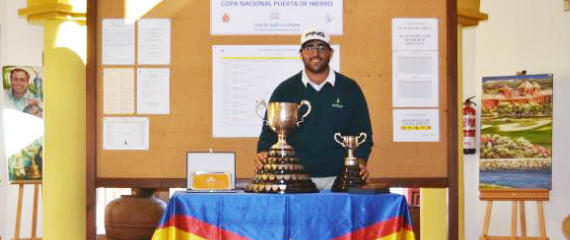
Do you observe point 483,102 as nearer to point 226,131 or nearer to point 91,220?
point 226,131

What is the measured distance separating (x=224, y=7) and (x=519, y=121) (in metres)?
4.18

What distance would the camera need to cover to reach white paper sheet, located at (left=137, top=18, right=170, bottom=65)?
4.76m

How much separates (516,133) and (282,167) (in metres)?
4.63

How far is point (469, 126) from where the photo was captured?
27.9 feet

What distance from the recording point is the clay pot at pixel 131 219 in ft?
16.5

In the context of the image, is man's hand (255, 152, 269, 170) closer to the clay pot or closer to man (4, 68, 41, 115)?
the clay pot

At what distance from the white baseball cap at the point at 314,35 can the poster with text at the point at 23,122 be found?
4049 millimetres

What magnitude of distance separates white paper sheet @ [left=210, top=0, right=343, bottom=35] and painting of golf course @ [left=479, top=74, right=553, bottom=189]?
371 centimetres

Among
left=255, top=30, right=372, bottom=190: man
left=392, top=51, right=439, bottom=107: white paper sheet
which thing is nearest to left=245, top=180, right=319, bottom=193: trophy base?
left=255, top=30, right=372, bottom=190: man

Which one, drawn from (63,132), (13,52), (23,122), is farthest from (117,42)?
(13,52)

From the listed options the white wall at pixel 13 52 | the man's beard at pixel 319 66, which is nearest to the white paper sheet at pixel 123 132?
the man's beard at pixel 319 66

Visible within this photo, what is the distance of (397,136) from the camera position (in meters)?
4.79

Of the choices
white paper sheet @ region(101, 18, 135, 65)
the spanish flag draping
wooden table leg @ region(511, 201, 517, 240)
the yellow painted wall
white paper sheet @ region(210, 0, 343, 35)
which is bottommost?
wooden table leg @ region(511, 201, 517, 240)

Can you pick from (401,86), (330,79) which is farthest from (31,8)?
(401,86)
